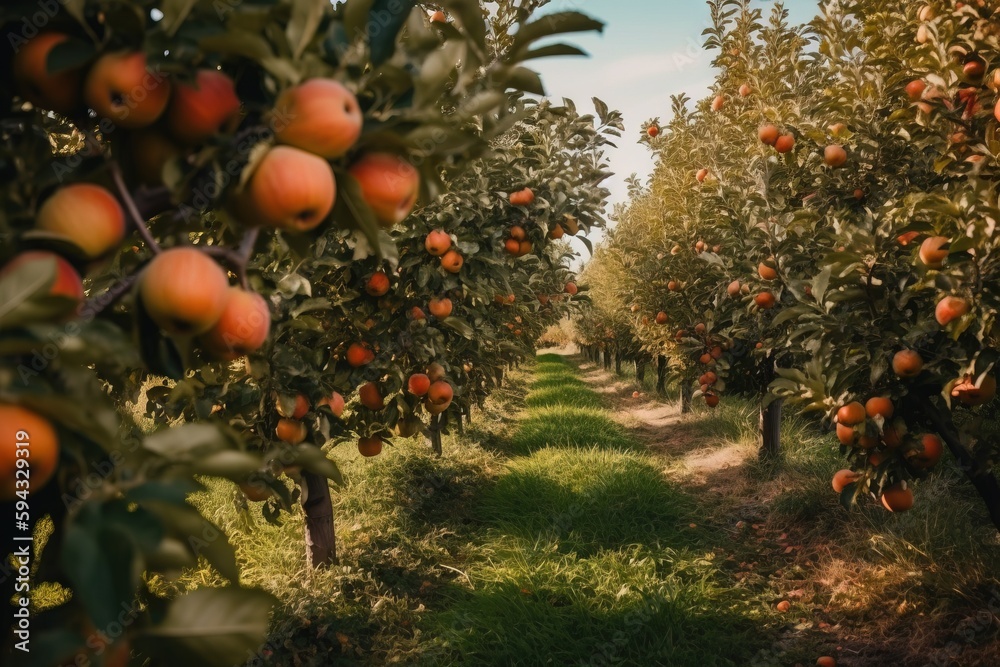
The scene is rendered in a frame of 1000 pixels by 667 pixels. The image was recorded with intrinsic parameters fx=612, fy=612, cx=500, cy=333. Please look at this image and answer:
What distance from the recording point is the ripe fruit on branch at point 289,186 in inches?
33.0

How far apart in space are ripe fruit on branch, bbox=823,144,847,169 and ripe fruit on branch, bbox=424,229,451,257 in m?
2.82

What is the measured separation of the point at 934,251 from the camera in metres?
2.76

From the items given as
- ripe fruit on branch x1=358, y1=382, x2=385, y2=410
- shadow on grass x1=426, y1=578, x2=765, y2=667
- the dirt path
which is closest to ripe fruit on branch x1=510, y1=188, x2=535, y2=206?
ripe fruit on branch x1=358, y1=382, x2=385, y2=410

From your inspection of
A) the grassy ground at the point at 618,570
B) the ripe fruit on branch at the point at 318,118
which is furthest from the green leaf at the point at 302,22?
the grassy ground at the point at 618,570

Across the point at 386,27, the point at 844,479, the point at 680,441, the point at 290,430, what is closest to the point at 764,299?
the point at 844,479

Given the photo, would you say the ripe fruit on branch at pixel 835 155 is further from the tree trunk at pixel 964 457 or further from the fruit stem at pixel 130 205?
the fruit stem at pixel 130 205

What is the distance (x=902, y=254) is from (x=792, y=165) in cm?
197

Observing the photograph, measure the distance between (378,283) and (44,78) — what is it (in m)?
2.81

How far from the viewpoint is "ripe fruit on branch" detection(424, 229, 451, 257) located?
11.5 feet

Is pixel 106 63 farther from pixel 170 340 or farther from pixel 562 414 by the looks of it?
pixel 562 414

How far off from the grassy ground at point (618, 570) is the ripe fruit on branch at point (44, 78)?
10.0 feet

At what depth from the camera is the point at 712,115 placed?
8.31m

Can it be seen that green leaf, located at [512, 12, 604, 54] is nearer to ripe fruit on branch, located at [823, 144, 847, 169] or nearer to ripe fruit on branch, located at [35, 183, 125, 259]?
ripe fruit on branch, located at [35, 183, 125, 259]

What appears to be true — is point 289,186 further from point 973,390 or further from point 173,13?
point 973,390
